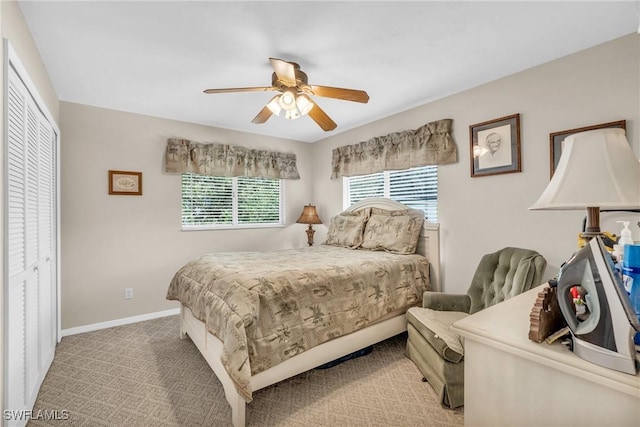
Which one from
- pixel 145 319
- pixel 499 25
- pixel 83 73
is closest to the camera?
pixel 499 25

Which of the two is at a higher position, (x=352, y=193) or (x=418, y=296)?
(x=352, y=193)

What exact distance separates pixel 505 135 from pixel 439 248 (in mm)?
1234

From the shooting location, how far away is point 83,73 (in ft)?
8.14

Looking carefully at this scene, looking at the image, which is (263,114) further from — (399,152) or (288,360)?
(288,360)

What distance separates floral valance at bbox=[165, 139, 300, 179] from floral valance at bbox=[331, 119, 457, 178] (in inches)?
31.4

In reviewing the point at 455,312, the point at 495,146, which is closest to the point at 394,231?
the point at 455,312

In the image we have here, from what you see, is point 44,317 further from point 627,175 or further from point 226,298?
point 627,175

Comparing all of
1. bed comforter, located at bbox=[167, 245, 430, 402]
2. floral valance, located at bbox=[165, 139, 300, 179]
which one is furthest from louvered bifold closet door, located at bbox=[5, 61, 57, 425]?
floral valance, located at bbox=[165, 139, 300, 179]

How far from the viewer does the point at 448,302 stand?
98.3 inches

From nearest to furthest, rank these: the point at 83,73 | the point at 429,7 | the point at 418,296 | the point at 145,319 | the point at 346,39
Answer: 1. the point at 429,7
2. the point at 346,39
3. the point at 83,73
4. the point at 418,296
5. the point at 145,319

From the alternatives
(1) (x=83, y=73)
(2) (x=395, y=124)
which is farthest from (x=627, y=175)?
(1) (x=83, y=73)

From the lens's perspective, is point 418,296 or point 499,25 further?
point 418,296

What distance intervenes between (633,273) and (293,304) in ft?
5.51

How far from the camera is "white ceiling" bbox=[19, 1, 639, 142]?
67.7 inches
